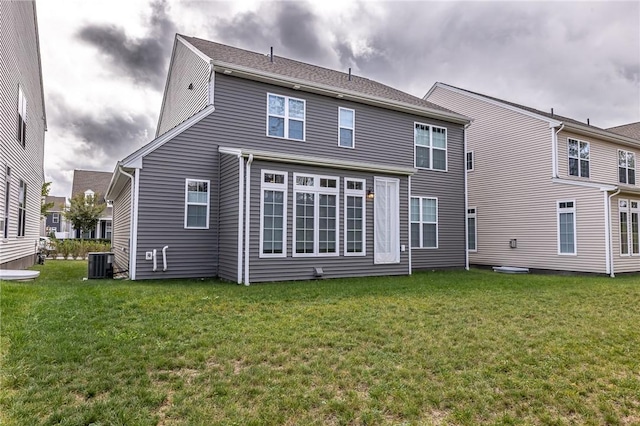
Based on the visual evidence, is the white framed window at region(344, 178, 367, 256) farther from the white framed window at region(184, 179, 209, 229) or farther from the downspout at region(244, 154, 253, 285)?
the white framed window at region(184, 179, 209, 229)

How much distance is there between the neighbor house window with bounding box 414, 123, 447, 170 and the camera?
46.8ft

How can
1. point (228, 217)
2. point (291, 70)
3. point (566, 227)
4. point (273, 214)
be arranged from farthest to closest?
point (566, 227) < point (291, 70) < point (228, 217) < point (273, 214)

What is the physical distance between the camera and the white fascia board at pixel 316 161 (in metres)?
9.30

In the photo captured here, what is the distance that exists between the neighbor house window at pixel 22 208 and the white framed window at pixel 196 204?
5.49m

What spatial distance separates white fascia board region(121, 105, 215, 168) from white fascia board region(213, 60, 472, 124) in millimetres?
1264

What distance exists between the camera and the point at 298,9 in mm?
12977

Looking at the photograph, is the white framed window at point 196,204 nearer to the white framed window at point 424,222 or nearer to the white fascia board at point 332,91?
the white fascia board at point 332,91

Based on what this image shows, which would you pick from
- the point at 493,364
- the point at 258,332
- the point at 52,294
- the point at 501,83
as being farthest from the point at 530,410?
the point at 501,83

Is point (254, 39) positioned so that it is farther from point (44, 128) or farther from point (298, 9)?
point (44, 128)

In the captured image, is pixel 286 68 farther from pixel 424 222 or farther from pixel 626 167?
pixel 626 167

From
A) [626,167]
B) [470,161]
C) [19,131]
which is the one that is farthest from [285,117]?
[626,167]

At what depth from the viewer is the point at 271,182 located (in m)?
9.59

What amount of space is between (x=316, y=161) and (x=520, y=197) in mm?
9519

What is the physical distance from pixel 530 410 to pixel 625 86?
72.0ft
